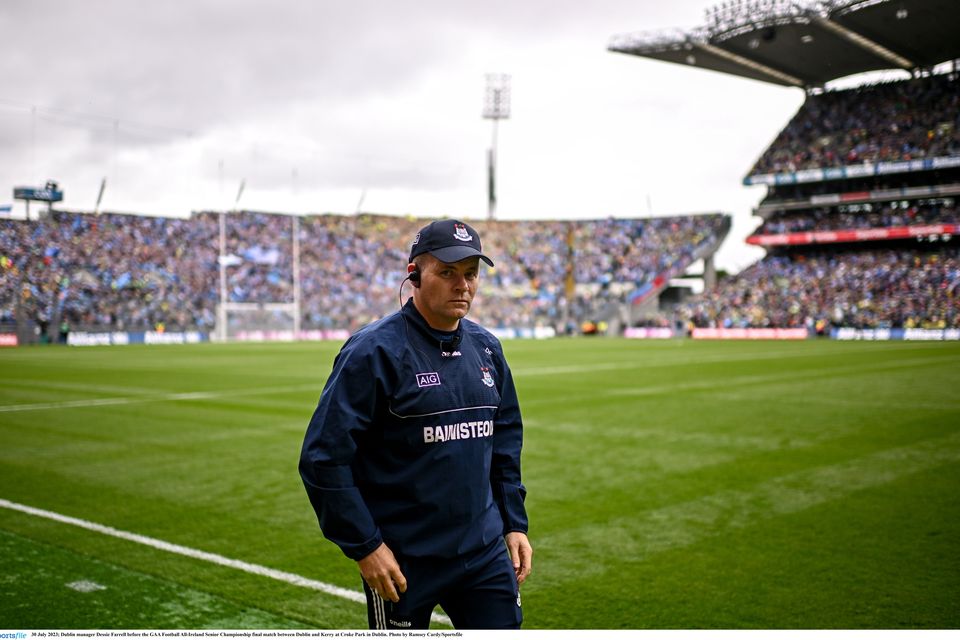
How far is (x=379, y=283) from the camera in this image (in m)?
65.6

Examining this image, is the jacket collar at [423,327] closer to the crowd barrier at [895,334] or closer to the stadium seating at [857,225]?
the crowd barrier at [895,334]

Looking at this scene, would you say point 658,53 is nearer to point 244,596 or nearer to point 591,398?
point 591,398

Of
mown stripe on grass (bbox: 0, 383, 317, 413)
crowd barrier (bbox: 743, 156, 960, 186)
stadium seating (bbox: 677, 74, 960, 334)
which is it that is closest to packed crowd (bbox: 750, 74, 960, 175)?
stadium seating (bbox: 677, 74, 960, 334)

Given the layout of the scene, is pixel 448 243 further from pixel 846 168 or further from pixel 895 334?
pixel 846 168

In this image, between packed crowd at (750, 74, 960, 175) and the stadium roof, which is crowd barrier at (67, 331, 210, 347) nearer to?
the stadium roof

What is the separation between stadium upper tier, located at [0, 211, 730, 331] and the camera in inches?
2067

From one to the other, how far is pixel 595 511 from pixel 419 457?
4.95 m

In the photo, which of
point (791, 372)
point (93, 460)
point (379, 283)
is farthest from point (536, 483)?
point (379, 283)

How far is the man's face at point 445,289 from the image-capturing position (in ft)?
9.87

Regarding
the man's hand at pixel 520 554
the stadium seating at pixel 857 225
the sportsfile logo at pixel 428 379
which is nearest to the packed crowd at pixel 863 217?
the stadium seating at pixel 857 225

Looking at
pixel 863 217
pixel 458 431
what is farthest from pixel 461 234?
pixel 863 217

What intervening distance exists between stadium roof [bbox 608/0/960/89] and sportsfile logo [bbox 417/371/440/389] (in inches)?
1947

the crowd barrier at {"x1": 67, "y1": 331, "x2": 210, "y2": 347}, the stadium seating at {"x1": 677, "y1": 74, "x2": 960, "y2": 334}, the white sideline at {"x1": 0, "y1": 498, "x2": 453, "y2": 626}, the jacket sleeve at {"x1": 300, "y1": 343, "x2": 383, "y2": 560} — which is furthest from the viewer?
the stadium seating at {"x1": 677, "y1": 74, "x2": 960, "y2": 334}
